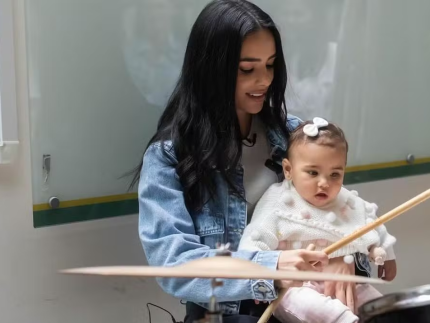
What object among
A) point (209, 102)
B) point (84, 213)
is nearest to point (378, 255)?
point (209, 102)

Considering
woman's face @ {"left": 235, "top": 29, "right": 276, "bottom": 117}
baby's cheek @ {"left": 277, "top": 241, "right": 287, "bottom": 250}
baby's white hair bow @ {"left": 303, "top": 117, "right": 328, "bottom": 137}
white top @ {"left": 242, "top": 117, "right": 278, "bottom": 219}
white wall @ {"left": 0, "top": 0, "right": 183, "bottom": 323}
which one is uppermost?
woman's face @ {"left": 235, "top": 29, "right": 276, "bottom": 117}

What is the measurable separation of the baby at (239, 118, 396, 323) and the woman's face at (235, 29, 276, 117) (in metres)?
0.10

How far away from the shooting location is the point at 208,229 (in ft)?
4.09

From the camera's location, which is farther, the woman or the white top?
the white top

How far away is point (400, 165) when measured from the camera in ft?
6.18

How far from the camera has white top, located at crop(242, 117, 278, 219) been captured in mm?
1338

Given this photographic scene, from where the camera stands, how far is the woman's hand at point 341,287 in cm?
124

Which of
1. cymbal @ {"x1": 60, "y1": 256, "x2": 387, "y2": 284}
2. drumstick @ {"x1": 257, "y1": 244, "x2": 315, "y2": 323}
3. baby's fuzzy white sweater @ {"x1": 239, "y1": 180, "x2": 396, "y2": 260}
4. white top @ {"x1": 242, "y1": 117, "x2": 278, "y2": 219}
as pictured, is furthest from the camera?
white top @ {"x1": 242, "y1": 117, "x2": 278, "y2": 219}

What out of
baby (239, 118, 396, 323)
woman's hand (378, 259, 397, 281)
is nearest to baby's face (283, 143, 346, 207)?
baby (239, 118, 396, 323)

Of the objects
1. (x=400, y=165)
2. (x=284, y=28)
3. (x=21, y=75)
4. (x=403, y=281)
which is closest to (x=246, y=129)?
(x=284, y=28)

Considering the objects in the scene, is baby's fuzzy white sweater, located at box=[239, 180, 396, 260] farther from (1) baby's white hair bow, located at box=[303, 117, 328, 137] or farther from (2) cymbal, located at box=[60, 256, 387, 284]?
(2) cymbal, located at box=[60, 256, 387, 284]

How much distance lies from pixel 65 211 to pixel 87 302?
204mm

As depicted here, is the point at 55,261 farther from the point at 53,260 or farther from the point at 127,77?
the point at 127,77

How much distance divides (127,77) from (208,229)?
1.18ft
